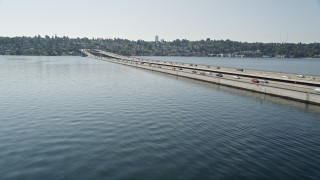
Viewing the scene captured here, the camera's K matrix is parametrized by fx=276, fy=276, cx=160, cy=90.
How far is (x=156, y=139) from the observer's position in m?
36.2

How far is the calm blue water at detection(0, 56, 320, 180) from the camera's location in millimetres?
26781

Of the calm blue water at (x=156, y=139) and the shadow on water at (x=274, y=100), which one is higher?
A: the shadow on water at (x=274, y=100)

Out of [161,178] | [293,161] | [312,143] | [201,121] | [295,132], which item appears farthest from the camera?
[201,121]

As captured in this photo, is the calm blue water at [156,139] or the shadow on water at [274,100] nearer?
the calm blue water at [156,139]

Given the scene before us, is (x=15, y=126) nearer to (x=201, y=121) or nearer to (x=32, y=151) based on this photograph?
(x=32, y=151)

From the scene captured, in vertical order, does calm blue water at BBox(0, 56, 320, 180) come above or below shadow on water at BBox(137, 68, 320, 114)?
below

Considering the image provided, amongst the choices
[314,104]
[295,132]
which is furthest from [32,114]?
[314,104]

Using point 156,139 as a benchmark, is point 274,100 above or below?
above

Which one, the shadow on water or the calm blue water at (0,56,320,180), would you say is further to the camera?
the shadow on water

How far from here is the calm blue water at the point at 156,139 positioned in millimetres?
26781

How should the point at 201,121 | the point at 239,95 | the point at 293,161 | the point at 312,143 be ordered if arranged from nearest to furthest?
the point at 293,161 < the point at 312,143 < the point at 201,121 < the point at 239,95

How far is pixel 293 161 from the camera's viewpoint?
2977 centimetres

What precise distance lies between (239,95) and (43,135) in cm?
5355

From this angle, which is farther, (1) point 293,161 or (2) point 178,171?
(1) point 293,161
